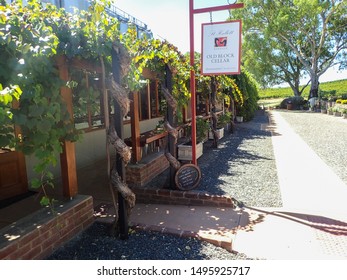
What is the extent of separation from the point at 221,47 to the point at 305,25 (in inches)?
975

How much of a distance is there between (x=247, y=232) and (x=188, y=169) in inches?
62.3

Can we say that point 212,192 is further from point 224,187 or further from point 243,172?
point 243,172

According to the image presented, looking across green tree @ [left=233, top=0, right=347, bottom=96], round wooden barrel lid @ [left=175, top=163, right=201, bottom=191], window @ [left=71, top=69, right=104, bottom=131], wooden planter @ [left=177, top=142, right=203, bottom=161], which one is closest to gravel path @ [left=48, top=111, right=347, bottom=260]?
round wooden barrel lid @ [left=175, top=163, right=201, bottom=191]

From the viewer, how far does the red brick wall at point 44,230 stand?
8.61ft

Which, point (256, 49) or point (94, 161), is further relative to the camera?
point (256, 49)

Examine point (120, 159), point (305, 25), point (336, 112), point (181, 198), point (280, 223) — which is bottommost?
point (280, 223)

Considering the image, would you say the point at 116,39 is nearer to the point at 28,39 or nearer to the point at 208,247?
the point at 28,39

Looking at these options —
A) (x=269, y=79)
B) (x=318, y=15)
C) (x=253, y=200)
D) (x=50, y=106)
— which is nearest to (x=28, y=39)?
(x=50, y=106)

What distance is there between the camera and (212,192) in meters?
4.87

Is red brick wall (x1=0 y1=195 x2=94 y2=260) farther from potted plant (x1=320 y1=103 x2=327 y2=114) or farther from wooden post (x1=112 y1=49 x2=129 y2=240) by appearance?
potted plant (x1=320 y1=103 x2=327 y2=114)

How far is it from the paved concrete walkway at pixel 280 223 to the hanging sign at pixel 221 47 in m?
2.22

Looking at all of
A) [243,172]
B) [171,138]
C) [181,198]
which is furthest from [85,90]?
[243,172]

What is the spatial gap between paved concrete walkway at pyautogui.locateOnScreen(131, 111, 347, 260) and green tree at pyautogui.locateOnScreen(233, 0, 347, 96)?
21.9 m

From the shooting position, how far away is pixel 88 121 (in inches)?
283
